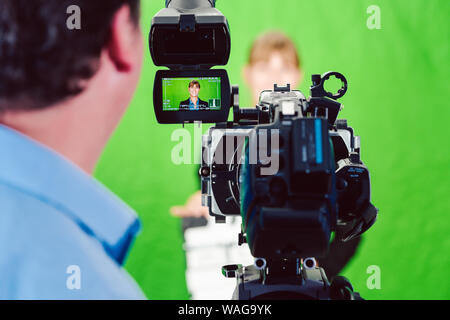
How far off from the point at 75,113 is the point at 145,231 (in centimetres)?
105

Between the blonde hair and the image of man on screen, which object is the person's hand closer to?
the blonde hair

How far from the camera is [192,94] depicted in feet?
3.49

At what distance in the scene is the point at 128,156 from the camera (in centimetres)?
185

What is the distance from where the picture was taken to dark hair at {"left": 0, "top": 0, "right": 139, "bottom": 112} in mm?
794

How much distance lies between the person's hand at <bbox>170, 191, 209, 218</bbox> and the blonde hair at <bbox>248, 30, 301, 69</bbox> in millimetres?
590

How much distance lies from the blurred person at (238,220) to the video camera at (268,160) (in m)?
0.71

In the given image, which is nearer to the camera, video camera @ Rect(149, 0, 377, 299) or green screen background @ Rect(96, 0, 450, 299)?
video camera @ Rect(149, 0, 377, 299)

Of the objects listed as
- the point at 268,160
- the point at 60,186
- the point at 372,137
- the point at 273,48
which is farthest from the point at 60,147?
the point at 372,137

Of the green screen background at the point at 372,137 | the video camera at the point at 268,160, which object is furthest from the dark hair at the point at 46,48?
the green screen background at the point at 372,137

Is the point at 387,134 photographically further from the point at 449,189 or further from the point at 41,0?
the point at 41,0

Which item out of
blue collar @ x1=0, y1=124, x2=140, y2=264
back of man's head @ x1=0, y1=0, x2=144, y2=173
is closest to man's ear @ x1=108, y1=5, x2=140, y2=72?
back of man's head @ x1=0, y1=0, x2=144, y2=173

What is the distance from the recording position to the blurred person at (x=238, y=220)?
1.77 m

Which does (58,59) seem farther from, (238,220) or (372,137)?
(372,137)

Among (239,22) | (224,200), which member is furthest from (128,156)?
(224,200)
